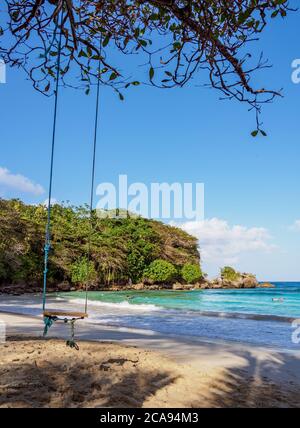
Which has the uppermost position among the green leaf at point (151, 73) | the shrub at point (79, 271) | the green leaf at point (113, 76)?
the green leaf at point (113, 76)

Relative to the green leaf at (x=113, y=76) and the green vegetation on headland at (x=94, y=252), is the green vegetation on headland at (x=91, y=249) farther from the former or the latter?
the green leaf at (x=113, y=76)

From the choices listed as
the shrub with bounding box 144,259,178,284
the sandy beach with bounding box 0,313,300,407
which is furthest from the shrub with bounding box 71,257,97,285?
the sandy beach with bounding box 0,313,300,407

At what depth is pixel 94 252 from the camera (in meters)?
35.8

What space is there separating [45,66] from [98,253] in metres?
31.7

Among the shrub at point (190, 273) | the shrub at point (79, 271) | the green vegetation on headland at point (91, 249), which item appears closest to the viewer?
the green vegetation on headland at point (91, 249)

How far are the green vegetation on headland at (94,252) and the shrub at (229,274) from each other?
14.8ft

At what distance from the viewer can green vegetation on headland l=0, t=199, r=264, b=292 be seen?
28.5m

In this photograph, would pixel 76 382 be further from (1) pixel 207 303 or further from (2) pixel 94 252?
(2) pixel 94 252

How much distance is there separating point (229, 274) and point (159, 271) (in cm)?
1709

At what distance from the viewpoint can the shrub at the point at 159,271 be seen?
42053 mm

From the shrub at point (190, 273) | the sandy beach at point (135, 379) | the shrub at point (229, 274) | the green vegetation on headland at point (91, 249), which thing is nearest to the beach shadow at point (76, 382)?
the sandy beach at point (135, 379)

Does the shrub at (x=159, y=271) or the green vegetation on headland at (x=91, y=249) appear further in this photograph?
the shrub at (x=159, y=271)
